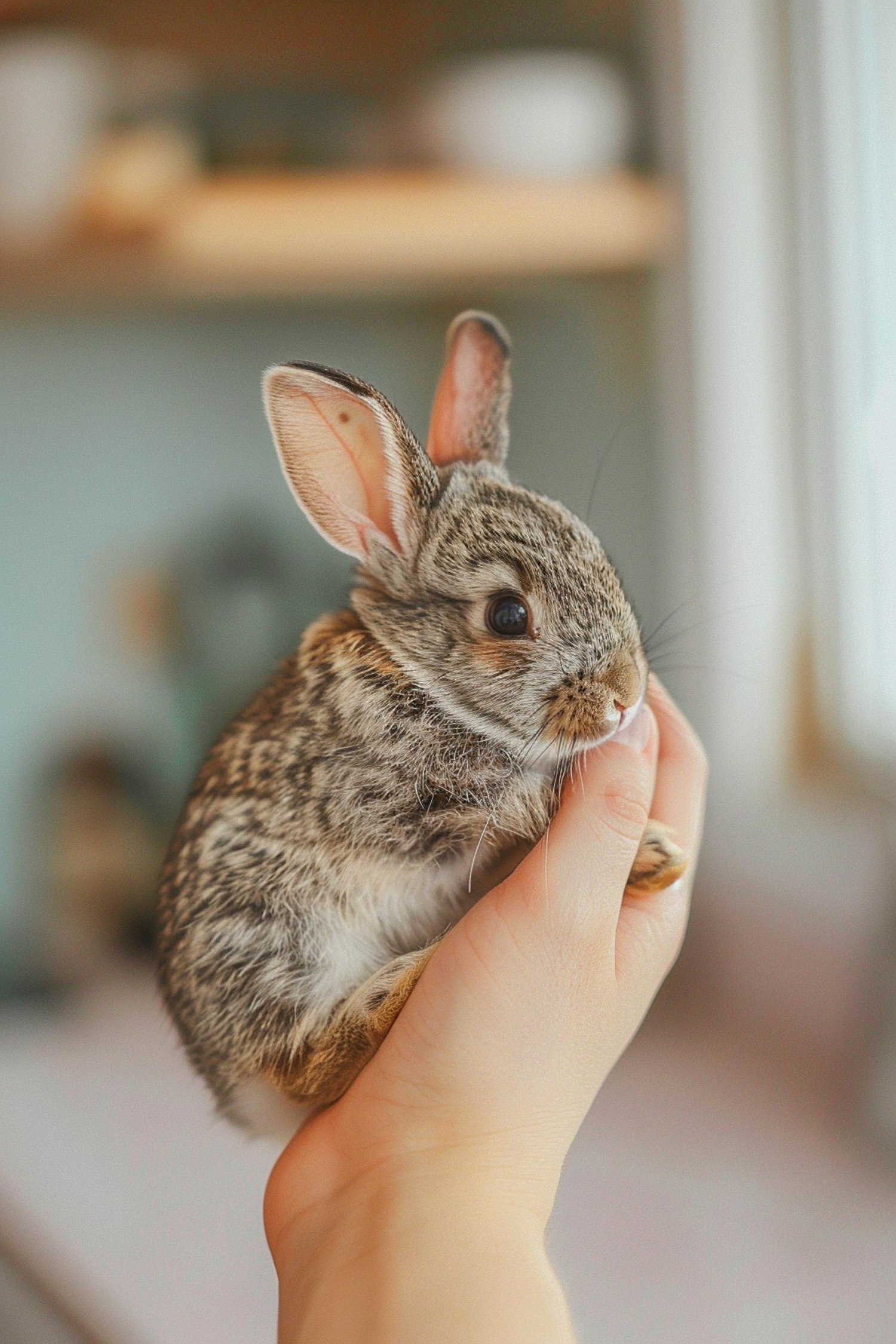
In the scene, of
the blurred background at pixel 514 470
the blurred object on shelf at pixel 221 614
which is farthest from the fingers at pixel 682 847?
the blurred object on shelf at pixel 221 614

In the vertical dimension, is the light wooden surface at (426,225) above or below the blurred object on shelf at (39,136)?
below

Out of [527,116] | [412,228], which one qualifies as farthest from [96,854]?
[527,116]

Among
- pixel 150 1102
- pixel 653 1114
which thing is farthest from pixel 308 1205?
pixel 150 1102

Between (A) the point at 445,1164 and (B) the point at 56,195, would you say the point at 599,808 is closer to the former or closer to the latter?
(A) the point at 445,1164

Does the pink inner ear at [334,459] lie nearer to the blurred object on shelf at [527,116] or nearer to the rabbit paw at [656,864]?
the rabbit paw at [656,864]

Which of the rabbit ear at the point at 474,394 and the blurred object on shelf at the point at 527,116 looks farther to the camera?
the blurred object on shelf at the point at 527,116

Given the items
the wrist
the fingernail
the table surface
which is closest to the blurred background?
the table surface

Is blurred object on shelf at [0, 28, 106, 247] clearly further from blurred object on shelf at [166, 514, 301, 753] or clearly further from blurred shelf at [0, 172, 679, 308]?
blurred object on shelf at [166, 514, 301, 753]
